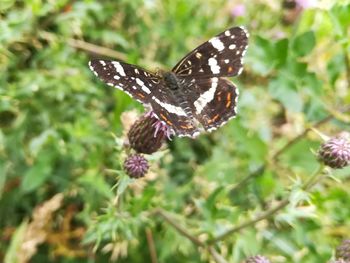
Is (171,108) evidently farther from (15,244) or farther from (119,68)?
(15,244)

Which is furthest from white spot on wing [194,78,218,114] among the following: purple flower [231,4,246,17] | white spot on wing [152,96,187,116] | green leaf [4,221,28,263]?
purple flower [231,4,246,17]

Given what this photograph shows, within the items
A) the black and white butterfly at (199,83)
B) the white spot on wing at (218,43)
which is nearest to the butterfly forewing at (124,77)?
the black and white butterfly at (199,83)

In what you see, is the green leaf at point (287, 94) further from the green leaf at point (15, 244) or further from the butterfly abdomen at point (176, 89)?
the green leaf at point (15, 244)

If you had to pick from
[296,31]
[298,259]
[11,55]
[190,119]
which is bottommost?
[298,259]

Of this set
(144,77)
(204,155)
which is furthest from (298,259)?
(144,77)

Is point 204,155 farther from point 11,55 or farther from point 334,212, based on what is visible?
point 11,55

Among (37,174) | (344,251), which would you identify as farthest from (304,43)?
(37,174)
